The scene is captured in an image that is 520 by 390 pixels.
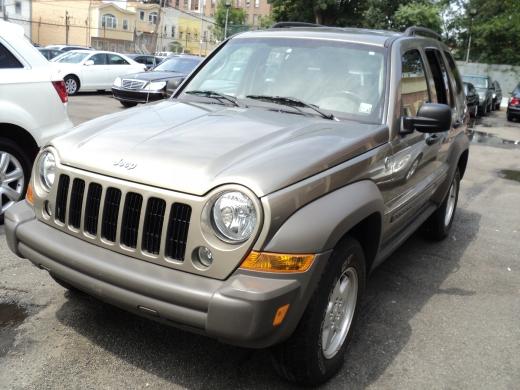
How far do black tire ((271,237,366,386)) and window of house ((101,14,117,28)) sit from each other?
73.0 metres

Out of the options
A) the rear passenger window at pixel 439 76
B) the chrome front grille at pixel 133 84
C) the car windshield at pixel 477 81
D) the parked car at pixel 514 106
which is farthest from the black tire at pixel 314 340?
the car windshield at pixel 477 81

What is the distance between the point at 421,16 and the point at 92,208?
36792 millimetres

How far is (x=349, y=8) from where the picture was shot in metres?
43.3

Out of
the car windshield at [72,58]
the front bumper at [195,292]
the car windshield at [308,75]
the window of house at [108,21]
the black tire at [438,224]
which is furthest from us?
the window of house at [108,21]

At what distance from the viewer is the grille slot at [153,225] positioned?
264 centimetres

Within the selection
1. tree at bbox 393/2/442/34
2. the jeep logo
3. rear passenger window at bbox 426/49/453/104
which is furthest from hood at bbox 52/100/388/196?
tree at bbox 393/2/442/34

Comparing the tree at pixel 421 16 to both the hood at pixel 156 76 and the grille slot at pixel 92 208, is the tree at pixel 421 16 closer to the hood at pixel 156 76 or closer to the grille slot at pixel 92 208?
the hood at pixel 156 76

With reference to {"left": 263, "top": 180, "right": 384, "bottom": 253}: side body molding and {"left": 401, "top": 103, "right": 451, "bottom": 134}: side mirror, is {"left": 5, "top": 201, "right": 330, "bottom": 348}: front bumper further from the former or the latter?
{"left": 401, "top": 103, "right": 451, "bottom": 134}: side mirror

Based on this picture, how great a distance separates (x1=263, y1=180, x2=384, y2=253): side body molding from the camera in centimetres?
250

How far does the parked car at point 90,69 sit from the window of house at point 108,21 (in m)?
53.9

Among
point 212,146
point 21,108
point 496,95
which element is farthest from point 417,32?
point 496,95

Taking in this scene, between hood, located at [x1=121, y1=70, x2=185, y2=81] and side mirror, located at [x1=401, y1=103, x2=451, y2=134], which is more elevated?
side mirror, located at [x1=401, y1=103, x2=451, y2=134]

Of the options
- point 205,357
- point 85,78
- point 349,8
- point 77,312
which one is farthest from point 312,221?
point 349,8

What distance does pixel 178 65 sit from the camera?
619 inches
